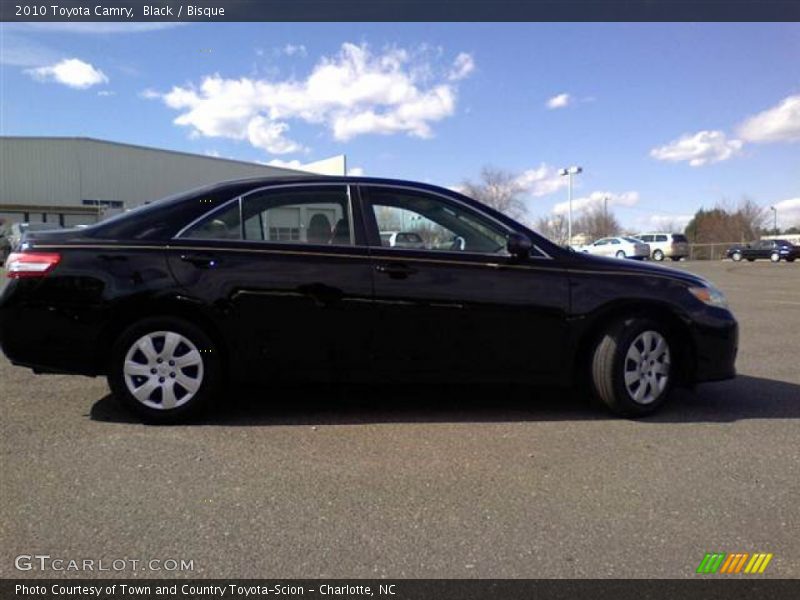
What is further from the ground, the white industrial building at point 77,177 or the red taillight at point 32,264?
the white industrial building at point 77,177

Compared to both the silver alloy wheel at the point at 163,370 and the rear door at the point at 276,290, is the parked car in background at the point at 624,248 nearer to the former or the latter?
the rear door at the point at 276,290

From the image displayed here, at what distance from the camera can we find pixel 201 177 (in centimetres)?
5819

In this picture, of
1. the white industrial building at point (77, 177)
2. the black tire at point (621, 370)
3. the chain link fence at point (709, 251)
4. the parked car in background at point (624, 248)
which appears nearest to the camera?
the black tire at point (621, 370)

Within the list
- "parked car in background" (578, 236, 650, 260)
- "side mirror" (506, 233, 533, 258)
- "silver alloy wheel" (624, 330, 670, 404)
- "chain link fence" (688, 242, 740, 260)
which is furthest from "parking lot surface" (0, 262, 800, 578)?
"chain link fence" (688, 242, 740, 260)

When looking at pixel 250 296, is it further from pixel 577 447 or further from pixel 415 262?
pixel 577 447

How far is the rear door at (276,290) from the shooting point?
4.20 metres

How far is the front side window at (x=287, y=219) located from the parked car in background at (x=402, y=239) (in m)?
0.25

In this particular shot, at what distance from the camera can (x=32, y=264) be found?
4.10 metres

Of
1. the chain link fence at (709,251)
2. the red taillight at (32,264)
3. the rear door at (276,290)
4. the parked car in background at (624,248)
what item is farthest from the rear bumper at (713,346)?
the chain link fence at (709,251)

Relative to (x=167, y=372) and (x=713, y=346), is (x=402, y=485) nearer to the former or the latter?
(x=167, y=372)

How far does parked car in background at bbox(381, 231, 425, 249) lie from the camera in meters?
4.41

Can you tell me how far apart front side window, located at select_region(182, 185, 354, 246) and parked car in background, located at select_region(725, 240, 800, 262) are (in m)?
45.4

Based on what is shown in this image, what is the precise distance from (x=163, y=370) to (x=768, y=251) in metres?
47.1
